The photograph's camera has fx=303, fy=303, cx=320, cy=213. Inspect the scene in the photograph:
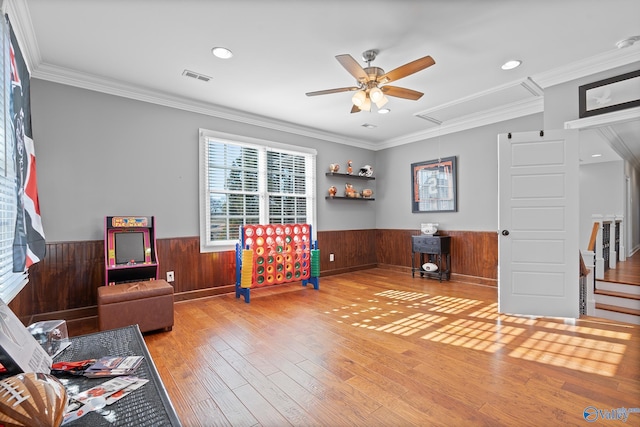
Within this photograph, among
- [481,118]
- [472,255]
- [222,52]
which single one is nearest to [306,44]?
[222,52]

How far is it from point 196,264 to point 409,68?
346 cm

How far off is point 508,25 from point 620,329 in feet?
9.59

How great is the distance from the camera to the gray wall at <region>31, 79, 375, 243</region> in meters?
3.18

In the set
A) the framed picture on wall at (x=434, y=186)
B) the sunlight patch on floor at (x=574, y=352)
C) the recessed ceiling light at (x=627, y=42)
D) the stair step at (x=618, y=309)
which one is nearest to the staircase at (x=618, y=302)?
the stair step at (x=618, y=309)

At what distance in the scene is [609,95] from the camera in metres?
3.00

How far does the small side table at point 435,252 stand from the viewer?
16.5 feet

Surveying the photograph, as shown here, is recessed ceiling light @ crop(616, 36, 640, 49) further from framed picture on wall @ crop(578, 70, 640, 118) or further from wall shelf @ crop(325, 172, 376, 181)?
wall shelf @ crop(325, 172, 376, 181)

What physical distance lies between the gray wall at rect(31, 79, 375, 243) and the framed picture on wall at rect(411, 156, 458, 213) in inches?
133

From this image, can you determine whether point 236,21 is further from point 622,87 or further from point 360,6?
point 622,87

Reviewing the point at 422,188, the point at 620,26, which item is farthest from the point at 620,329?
the point at 422,188

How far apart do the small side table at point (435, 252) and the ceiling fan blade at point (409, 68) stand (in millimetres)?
3108

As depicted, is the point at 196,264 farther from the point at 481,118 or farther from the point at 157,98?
the point at 481,118

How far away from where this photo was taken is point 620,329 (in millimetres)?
2814

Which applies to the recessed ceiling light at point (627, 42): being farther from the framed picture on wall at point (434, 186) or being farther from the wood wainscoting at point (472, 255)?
the wood wainscoting at point (472, 255)
